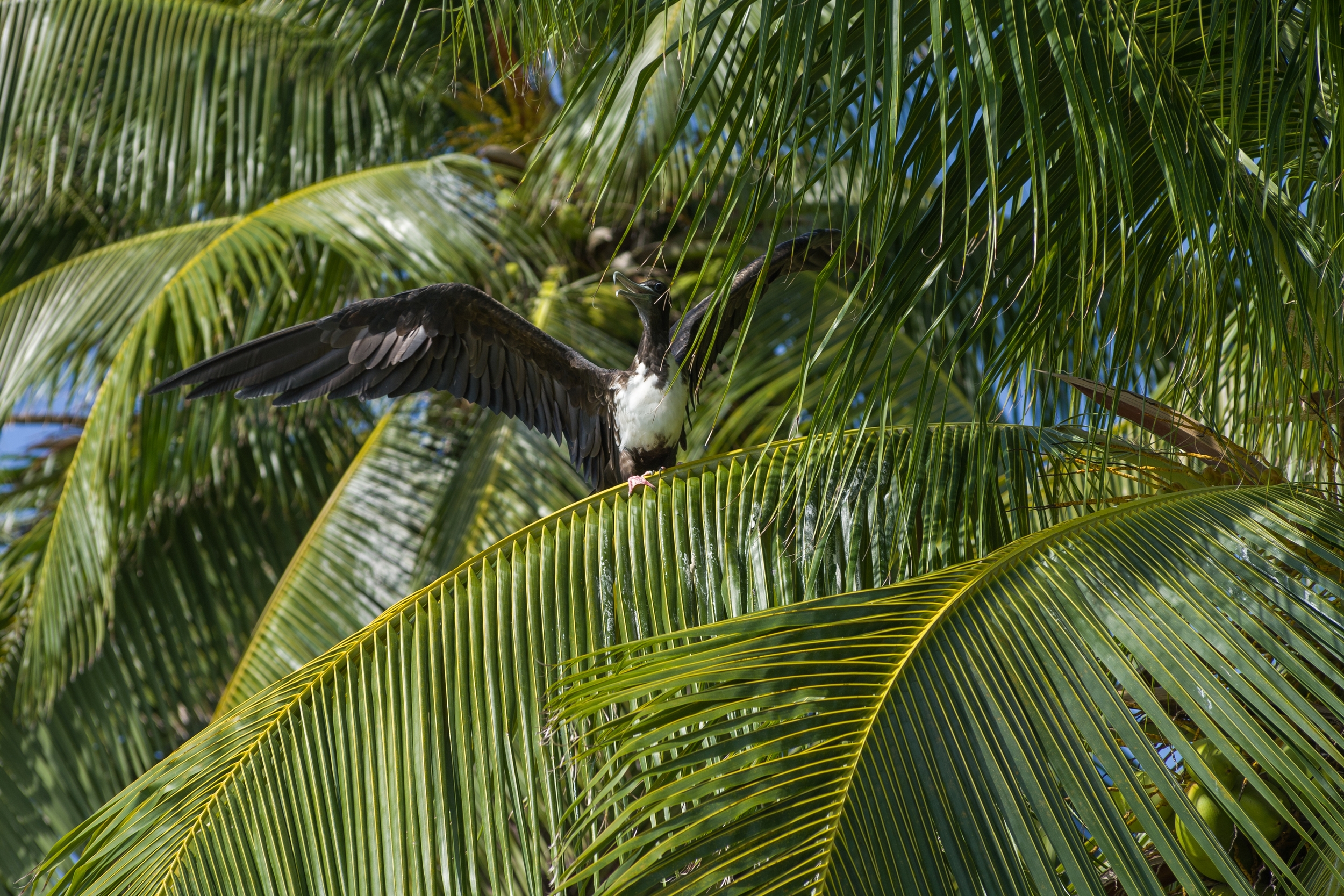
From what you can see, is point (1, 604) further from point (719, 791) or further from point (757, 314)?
point (719, 791)

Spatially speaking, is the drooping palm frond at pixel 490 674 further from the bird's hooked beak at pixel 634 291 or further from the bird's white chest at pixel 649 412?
the bird's hooked beak at pixel 634 291

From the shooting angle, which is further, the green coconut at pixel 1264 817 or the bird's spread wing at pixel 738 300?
the bird's spread wing at pixel 738 300

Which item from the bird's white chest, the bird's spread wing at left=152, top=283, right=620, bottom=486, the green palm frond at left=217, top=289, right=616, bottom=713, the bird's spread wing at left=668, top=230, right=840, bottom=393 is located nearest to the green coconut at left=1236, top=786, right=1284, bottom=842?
the bird's spread wing at left=668, top=230, right=840, bottom=393

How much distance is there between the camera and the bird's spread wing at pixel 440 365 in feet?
10.6

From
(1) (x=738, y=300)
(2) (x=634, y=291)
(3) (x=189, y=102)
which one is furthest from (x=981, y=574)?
(3) (x=189, y=102)

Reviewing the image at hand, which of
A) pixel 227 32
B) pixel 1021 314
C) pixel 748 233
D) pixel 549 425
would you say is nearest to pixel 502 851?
pixel 748 233

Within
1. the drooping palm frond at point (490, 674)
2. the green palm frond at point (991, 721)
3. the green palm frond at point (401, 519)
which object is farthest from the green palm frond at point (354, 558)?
the green palm frond at point (991, 721)

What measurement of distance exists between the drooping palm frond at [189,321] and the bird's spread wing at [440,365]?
0.98 m

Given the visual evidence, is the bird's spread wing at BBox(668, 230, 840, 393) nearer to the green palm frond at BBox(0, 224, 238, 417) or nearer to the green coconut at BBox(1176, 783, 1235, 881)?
the green coconut at BBox(1176, 783, 1235, 881)

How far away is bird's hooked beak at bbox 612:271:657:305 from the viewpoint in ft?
12.1

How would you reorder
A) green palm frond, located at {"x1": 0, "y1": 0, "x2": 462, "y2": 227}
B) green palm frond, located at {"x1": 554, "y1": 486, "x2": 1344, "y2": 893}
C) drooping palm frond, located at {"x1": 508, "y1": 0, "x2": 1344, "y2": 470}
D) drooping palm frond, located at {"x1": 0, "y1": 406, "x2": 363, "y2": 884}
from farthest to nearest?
green palm frond, located at {"x1": 0, "y1": 0, "x2": 462, "y2": 227}, drooping palm frond, located at {"x1": 0, "y1": 406, "x2": 363, "y2": 884}, drooping palm frond, located at {"x1": 508, "y1": 0, "x2": 1344, "y2": 470}, green palm frond, located at {"x1": 554, "y1": 486, "x2": 1344, "y2": 893}

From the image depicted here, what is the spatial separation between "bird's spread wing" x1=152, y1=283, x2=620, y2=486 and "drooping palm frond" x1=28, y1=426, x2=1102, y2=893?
103cm

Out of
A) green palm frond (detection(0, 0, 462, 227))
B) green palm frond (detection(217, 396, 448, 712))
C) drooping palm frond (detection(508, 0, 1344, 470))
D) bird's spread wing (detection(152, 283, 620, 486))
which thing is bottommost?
drooping palm frond (detection(508, 0, 1344, 470))

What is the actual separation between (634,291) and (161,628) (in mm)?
3274
